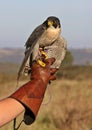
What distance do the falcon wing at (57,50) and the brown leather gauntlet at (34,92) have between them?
0.54 feet

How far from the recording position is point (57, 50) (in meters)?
4.20

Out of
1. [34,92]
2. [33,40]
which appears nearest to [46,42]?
[33,40]

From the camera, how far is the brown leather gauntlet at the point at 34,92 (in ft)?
11.7

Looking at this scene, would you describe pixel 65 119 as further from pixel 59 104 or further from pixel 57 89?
pixel 57 89

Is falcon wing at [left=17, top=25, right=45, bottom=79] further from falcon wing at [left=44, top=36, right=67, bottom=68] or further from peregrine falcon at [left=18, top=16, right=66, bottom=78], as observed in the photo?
falcon wing at [left=44, top=36, right=67, bottom=68]

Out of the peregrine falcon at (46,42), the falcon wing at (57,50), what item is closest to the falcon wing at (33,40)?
the peregrine falcon at (46,42)

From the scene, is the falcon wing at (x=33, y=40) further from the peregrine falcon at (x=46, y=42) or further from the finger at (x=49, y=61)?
the finger at (x=49, y=61)

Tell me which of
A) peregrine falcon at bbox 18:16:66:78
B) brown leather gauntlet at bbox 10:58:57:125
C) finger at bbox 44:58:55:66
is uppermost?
peregrine falcon at bbox 18:16:66:78

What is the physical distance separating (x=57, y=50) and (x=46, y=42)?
0.54 ft

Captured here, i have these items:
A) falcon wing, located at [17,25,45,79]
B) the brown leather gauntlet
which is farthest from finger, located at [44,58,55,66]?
falcon wing, located at [17,25,45,79]

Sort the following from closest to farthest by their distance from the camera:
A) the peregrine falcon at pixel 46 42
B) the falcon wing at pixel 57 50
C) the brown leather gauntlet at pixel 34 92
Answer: the brown leather gauntlet at pixel 34 92, the peregrine falcon at pixel 46 42, the falcon wing at pixel 57 50

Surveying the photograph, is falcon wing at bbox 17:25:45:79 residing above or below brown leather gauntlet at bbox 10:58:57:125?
above

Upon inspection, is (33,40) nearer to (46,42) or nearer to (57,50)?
(46,42)

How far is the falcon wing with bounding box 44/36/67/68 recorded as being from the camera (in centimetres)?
416
